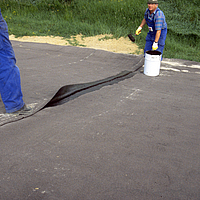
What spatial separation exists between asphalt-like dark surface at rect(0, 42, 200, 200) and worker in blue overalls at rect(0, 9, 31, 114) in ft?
0.81

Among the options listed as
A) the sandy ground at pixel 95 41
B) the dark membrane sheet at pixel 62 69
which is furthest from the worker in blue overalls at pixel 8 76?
the sandy ground at pixel 95 41

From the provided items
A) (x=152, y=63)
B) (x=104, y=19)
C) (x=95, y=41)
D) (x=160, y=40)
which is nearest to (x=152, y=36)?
(x=160, y=40)

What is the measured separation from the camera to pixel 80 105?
349 cm

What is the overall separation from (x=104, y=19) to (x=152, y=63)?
15.7 feet

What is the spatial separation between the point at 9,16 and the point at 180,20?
6.63 metres

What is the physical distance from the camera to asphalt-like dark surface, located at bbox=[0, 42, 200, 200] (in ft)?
6.66

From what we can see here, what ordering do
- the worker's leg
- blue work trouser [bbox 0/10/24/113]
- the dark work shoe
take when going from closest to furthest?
blue work trouser [bbox 0/10/24/113] < the worker's leg < the dark work shoe

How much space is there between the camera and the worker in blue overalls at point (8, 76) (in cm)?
273

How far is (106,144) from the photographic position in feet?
8.50

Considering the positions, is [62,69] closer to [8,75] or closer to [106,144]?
→ [8,75]

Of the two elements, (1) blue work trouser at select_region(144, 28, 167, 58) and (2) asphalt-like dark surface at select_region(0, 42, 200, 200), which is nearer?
(2) asphalt-like dark surface at select_region(0, 42, 200, 200)

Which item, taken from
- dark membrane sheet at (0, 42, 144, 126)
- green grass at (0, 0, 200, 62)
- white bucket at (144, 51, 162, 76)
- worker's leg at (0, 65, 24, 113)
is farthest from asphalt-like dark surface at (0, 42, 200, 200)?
green grass at (0, 0, 200, 62)

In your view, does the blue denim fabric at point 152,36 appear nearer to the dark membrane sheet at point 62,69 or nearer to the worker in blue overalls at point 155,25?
the worker in blue overalls at point 155,25

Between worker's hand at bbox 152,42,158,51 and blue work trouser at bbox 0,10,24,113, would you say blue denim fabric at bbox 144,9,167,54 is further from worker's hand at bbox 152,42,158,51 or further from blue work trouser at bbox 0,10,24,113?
blue work trouser at bbox 0,10,24,113
